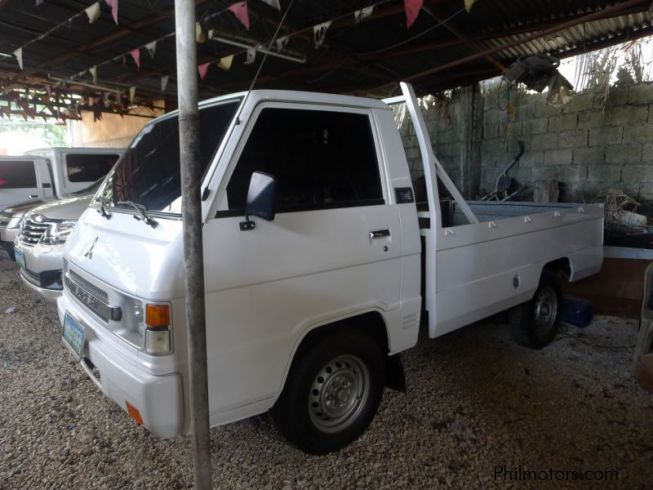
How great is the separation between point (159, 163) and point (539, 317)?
354 cm

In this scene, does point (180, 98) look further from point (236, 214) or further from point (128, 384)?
point (128, 384)

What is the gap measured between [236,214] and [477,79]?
23.1ft

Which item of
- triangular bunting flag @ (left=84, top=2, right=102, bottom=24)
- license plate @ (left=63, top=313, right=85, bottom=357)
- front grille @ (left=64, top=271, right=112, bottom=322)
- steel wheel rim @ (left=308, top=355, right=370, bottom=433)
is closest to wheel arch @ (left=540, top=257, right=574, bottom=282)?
steel wheel rim @ (left=308, top=355, right=370, bottom=433)

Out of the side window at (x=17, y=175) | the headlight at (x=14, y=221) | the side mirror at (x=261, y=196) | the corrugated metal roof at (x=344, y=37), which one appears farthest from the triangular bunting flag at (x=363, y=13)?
the side window at (x=17, y=175)

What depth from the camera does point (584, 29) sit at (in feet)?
18.8

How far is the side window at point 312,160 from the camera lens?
212 cm

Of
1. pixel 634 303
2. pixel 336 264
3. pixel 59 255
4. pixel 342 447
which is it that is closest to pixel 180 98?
pixel 336 264

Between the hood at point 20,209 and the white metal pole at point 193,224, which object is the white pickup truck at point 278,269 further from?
the hood at point 20,209

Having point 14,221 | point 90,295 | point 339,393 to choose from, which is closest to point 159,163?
point 90,295

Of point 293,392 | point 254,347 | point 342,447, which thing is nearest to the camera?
point 254,347

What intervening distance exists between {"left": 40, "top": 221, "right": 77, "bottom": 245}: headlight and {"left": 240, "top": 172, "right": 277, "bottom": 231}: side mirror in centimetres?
345

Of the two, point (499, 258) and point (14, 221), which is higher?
point (14, 221)

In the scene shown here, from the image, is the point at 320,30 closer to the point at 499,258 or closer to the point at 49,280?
the point at 499,258

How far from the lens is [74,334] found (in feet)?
7.84
